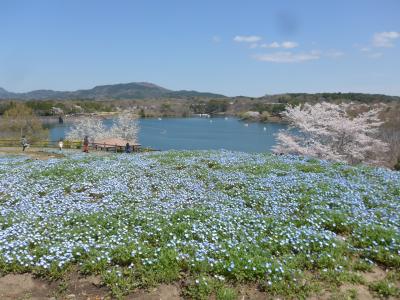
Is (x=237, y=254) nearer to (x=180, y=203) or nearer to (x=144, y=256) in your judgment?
(x=144, y=256)

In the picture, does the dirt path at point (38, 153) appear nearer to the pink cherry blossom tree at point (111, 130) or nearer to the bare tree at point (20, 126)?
the bare tree at point (20, 126)

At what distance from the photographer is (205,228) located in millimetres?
8352

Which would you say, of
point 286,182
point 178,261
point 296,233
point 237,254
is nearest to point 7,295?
point 178,261

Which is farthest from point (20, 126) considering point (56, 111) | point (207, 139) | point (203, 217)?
point (56, 111)

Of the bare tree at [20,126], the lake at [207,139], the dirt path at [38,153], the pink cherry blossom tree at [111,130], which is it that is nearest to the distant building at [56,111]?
the lake at [207,139]

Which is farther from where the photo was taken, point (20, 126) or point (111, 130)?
point (111, 130)

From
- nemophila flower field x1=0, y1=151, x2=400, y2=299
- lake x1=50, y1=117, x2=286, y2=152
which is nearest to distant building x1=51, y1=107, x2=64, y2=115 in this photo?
lake x1=50, y1=117, x2=286, y2=152

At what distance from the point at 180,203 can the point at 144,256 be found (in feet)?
10.3

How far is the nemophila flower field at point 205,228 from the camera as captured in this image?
673 cm

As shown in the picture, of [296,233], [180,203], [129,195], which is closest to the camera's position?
[296,233]

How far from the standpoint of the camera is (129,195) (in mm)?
10891

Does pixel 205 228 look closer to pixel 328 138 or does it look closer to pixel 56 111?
pixel 328 138

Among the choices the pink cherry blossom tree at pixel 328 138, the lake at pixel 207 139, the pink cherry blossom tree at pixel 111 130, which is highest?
the pink cherry blossom tree at pixel 328 138

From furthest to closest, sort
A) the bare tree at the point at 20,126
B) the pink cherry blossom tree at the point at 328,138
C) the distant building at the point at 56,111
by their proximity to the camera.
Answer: the distant building at the point at 56,111, the bare tree at the point at 20,126, the pink cherry blossom tree at the point at 328,138
